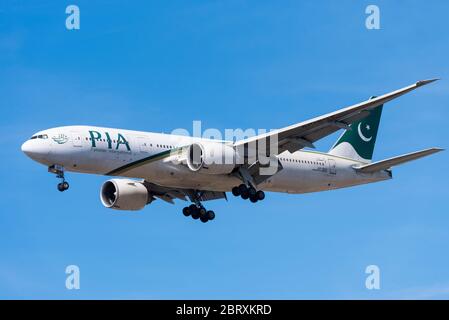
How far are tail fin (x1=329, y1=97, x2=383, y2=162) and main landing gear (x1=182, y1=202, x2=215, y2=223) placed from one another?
8476mm

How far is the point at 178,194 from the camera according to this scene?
192 feet

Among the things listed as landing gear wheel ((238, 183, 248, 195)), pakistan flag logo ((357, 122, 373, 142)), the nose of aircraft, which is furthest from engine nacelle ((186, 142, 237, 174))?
pakistan flag logo ((357, 122, 373, 142))

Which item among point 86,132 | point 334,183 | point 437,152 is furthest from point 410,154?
point 86,132

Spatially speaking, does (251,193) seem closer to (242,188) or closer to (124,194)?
(242,188)

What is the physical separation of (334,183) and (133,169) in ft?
41.0

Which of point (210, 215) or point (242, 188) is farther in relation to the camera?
point (210, 215)

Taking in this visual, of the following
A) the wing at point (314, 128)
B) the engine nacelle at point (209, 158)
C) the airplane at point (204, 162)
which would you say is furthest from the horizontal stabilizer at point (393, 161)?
the engine nacelle at point (209, 158)

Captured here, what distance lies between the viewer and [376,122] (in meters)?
65.0

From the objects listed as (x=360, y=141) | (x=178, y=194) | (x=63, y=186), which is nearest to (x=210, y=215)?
(x=178, y=194)

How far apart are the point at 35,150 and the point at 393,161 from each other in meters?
18.9

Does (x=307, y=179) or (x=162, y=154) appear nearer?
(x=162, y=154)

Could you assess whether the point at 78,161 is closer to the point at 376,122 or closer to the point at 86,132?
the point at 86,132

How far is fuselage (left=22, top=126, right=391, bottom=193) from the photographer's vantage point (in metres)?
51.0

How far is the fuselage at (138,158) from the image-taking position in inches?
2008
